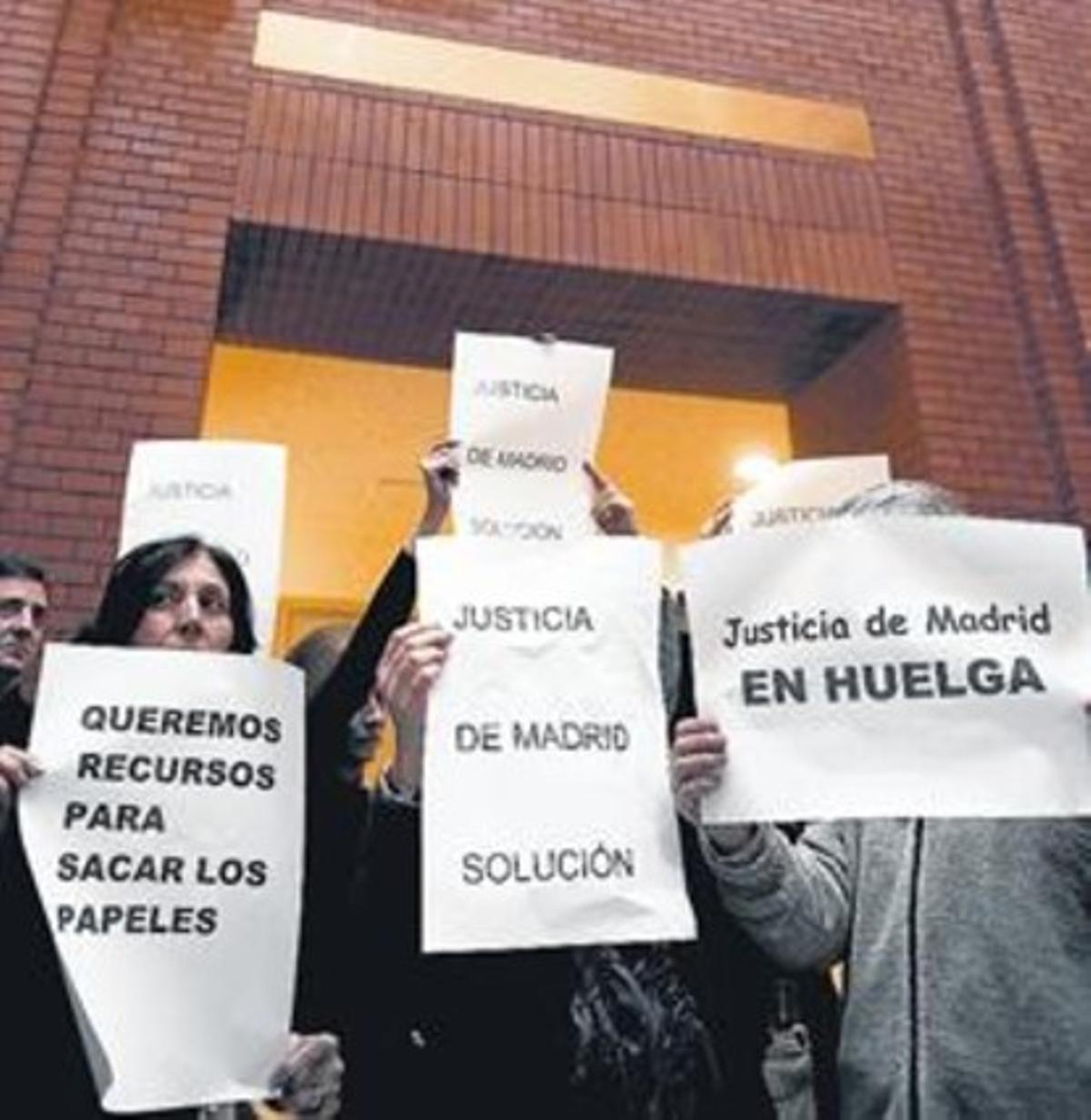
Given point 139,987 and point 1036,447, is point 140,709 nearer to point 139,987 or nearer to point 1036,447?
point 139,987

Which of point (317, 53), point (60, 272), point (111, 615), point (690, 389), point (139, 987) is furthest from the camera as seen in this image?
point (690, 389)

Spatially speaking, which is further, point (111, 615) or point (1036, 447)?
point (1036, 447)

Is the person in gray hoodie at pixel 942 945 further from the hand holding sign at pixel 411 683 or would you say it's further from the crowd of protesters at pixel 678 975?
the hand holding sign at pixel 411 683

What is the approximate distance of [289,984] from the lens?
172 cm

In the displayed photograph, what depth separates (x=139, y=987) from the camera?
1.65 meters

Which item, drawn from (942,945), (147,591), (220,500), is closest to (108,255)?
(220,500)

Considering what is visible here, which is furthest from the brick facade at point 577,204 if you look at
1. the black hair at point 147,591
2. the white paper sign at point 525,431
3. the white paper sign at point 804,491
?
the white paper sign at point 525,431

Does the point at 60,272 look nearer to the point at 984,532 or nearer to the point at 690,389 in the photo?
the point at 690,389

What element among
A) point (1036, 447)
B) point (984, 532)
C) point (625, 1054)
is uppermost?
point (1036, 447)

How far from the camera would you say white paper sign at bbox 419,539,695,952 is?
1.71m

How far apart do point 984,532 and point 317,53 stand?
3.61m

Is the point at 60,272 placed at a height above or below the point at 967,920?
above

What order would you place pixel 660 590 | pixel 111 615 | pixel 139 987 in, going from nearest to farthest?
1. pixel 139 987
2. pixel 660 590
3. pixel 111 615

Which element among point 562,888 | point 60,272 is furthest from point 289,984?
point 60,272
